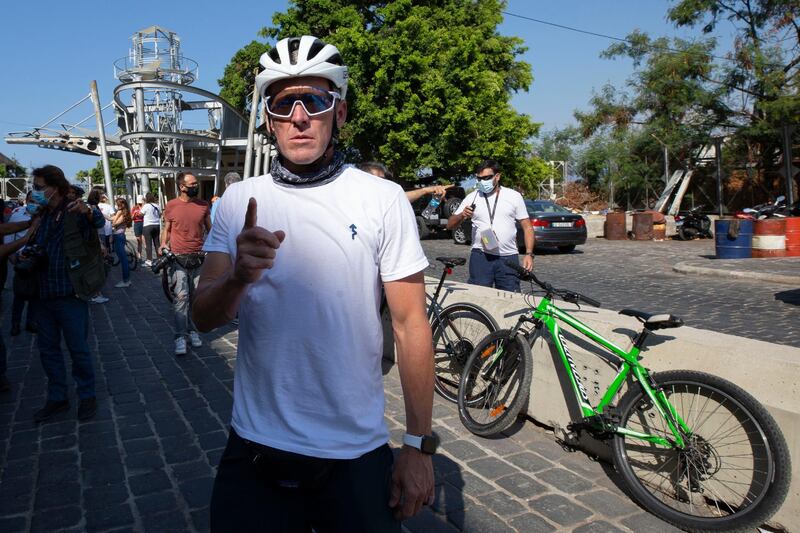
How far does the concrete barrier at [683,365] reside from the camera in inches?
114

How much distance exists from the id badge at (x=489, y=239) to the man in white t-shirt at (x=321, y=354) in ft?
15.1

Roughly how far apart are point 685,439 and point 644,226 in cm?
1984

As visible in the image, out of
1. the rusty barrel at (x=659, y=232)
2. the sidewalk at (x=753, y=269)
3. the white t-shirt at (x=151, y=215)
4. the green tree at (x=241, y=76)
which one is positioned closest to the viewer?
the sidewalk at (x=753, y=269)

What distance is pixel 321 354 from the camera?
1614 mm

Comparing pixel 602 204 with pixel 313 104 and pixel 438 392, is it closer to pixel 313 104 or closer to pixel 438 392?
pixel 438 392

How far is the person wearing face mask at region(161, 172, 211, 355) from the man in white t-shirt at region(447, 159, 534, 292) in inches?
122

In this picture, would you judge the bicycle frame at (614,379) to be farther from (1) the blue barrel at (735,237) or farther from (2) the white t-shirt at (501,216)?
(1) the blue barrel at (735,237)

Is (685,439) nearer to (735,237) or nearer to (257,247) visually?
(257,247)

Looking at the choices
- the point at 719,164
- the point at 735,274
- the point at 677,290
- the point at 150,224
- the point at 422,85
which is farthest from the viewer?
the point at 719,164

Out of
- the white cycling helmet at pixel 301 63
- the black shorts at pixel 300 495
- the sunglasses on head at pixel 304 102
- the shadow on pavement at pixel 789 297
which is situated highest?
the white cycling helmet at pixel 301 63

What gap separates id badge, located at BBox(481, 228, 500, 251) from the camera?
6223mm

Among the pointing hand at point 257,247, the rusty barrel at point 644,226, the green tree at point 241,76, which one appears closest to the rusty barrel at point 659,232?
the rusty barrel at point 644,226

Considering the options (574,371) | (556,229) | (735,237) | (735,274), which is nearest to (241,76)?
(556,229)

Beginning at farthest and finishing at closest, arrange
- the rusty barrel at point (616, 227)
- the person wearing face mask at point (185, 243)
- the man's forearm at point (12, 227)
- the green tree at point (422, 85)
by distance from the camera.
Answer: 1. the green tree at point (422, 85)
2. the rusty barrel at point (616, 227)
3. the person wearing face mask at point (185, 243)
4. the man's forearm at point (12, 227)
